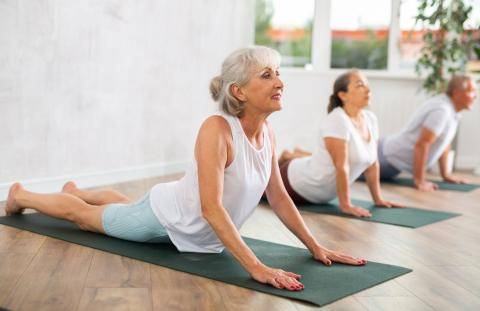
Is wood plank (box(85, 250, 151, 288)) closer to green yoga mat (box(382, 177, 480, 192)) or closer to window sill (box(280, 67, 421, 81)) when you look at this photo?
green yoga mat (box(382, 177, 480, 192))

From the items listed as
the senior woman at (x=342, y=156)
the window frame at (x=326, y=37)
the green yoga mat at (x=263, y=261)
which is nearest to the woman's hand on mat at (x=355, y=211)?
the senior woman at (x=342, y=156)

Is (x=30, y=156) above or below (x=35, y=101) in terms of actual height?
below

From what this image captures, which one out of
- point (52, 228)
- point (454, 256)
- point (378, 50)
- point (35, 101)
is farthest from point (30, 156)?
point (378, 50)

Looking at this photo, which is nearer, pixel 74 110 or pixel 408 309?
pixel 408 309

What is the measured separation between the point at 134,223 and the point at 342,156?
1.55 meters

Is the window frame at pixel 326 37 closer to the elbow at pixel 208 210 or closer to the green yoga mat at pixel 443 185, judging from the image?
the green yoga mat at pixel 443 185

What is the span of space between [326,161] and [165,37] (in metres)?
1.97

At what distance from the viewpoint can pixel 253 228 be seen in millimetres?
3508

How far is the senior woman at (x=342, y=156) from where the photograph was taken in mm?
4027

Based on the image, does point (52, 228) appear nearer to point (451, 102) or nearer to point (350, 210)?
point (350, 210)

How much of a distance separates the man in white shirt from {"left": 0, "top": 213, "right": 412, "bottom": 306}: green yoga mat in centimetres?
253

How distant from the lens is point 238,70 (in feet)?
8.27

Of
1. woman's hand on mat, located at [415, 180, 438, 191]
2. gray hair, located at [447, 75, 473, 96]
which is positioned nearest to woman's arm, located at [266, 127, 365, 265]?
woman's hand on mat, located at [415, 180, 438, 191]

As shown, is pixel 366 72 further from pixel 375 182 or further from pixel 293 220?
pixel 293 220
